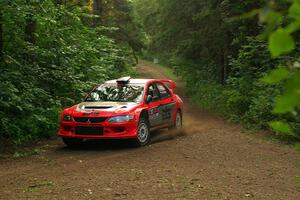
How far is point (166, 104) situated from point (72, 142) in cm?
312

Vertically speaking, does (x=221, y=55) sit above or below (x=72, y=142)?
above

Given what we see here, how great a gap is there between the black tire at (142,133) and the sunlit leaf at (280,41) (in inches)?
427

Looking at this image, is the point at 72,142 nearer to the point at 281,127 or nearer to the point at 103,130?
the point at 103,130

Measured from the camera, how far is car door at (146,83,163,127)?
12913 mm

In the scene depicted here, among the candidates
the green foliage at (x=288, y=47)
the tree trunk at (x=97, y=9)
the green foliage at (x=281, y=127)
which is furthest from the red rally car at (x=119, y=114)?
the tree trunk at (x=97, y=9)

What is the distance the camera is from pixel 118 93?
1304 centimetres

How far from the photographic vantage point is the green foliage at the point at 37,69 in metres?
12.4

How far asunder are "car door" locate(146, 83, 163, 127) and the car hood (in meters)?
0.64

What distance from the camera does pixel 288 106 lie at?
1.08 m

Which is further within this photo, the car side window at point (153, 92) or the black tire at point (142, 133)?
the car side window at point (153, 92)

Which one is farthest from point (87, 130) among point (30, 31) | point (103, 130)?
point (30, 31)

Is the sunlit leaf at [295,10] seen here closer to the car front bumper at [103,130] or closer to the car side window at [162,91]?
the car front bumper at [103,130]

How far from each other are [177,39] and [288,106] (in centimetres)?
3085

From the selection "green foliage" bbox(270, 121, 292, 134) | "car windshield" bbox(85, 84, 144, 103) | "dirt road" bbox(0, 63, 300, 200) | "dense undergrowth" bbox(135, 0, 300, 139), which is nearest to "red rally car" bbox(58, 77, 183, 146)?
"car windshield" bbox(85, 84, 144, 103)
